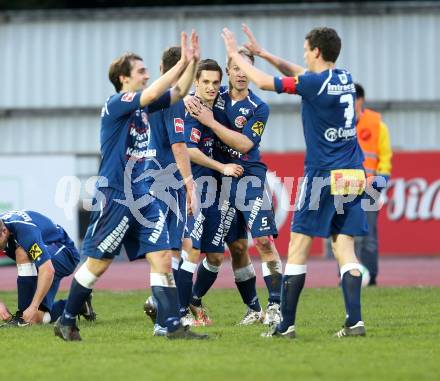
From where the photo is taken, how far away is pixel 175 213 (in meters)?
9.44

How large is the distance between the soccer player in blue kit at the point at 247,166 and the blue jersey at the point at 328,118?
56.1 inches

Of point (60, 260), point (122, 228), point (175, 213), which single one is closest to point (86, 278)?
point (122, 228)

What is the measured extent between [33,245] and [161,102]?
94.9 inches

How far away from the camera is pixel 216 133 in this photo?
388 inches

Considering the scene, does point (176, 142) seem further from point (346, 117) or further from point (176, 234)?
point (346, 117)

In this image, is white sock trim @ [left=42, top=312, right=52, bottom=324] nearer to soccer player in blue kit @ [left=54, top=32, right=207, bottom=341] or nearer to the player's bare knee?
the player's bare knee

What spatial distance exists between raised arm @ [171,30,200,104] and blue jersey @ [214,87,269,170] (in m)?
1.61

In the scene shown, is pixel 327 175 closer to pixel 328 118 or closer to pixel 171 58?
pixel 328 118

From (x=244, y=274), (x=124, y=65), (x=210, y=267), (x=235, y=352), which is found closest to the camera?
(x=235, y=352)

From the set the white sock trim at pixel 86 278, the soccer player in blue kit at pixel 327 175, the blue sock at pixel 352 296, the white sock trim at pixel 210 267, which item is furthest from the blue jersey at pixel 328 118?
the white sock trim at pixel 210 267

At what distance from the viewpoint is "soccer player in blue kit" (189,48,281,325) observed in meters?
9.94

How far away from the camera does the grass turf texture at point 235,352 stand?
22.8 ft

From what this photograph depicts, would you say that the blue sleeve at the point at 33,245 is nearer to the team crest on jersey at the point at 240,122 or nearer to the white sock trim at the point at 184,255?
the white sock trim at the point at 184,255

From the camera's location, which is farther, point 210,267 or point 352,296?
point 210,267
